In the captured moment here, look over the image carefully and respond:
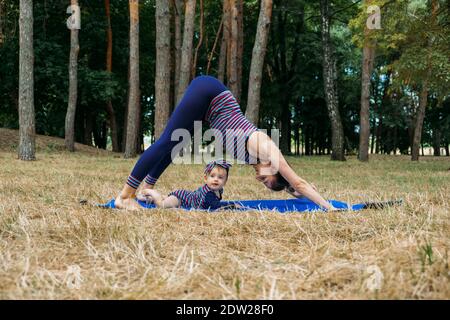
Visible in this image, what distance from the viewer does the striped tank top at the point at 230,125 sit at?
3.92 metres

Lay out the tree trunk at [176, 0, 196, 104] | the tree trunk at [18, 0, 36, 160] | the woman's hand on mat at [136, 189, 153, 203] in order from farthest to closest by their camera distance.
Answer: the tree trunk at [176, 0, 196, 104], the tree trunk at [18, 0, 36, 160], the woman's hand on mat at [136, 189, 153, 203]

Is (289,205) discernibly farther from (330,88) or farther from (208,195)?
(330,88)

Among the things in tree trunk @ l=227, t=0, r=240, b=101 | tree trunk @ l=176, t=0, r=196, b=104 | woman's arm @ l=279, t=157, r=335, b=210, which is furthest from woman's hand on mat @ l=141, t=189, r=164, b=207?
tree trunk @ l=227, t=0, r=240, b=101

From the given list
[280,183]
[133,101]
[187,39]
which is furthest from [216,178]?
[133,101]

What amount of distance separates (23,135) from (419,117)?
47.0ft

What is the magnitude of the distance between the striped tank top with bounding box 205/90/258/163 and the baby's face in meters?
0.28

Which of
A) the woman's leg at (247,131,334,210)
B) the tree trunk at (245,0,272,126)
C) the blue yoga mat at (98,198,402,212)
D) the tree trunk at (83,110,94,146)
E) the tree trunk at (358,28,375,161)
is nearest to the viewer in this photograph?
the woman's leg at (247,131,334,210)

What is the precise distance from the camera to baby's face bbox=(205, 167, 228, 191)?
4.23m

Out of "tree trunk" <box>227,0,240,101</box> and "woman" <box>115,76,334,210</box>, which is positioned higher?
"tree trunk" <box>227,0,240,101</box>

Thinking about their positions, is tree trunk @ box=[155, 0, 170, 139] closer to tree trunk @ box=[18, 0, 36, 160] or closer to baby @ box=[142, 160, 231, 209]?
tree trunk @ box=[18, 0, 36, 160]

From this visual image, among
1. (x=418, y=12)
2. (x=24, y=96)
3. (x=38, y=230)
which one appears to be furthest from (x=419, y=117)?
(x=38, y=230)

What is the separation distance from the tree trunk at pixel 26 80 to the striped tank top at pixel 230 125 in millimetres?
8786

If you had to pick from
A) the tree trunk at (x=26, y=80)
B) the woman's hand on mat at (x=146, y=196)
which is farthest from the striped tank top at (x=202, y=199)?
the tree trunk at (x=26, y=80)
